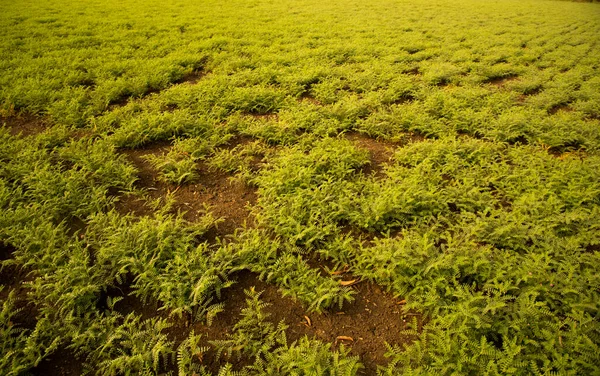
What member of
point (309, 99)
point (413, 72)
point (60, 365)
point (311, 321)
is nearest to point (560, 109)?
point (413, 72)

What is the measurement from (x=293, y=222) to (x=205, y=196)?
153cm

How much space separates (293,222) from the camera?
12.3ft

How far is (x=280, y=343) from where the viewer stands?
269 centimetres

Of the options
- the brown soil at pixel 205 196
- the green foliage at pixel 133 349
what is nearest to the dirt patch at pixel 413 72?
the brown soil at pixel 205 196

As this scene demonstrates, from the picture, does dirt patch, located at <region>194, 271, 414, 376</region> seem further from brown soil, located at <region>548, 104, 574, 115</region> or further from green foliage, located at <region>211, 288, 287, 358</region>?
brown soil, located at <region>548, 104, 574, 115</region>

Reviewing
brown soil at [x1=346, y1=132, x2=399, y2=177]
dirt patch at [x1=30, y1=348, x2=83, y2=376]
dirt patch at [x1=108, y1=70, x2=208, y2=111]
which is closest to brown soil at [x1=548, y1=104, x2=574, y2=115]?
brown soil at [x1=346, y1=132, x2=399, y2=177]

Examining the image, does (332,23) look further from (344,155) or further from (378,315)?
(378,315)

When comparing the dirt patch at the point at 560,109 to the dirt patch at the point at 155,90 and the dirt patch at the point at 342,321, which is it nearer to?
the dirt patch at the point at 342,321

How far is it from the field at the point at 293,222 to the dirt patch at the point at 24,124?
55 millimetres

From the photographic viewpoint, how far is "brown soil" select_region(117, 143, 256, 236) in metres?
4.08

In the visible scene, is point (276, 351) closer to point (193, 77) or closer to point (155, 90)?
point (155, 90)

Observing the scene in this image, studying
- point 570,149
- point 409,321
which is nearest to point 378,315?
point 409,321

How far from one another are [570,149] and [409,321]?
5.01 metres

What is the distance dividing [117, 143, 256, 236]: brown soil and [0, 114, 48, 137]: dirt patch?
7.44 ft
